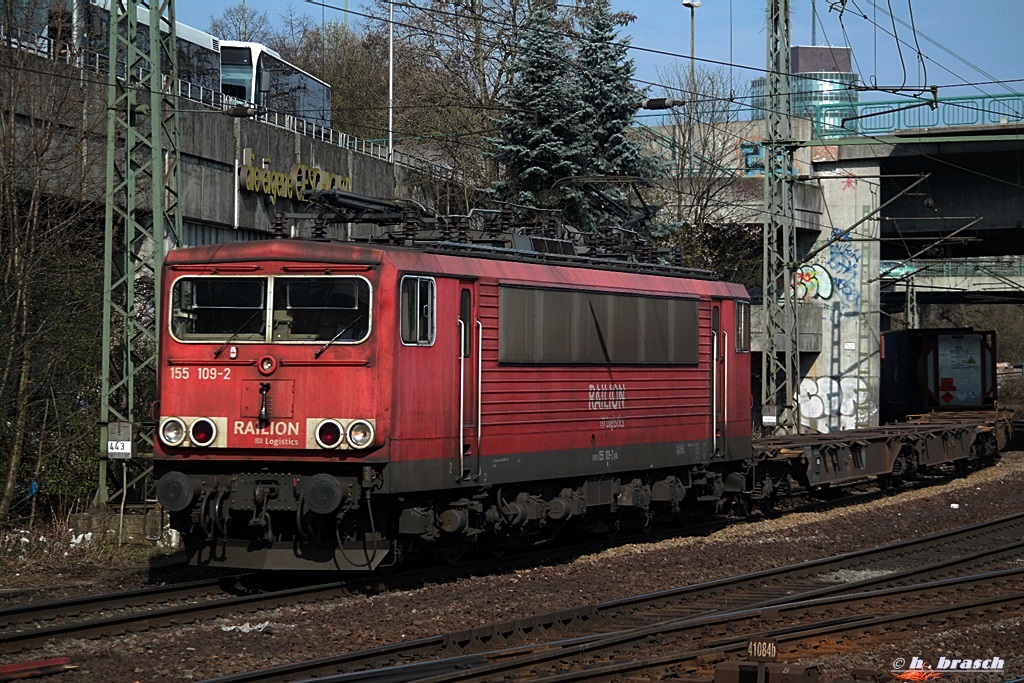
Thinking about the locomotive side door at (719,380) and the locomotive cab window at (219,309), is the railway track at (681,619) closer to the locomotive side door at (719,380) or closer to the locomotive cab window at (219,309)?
the locomotive side door at (719,380)

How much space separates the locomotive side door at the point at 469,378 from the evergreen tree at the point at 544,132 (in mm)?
14939

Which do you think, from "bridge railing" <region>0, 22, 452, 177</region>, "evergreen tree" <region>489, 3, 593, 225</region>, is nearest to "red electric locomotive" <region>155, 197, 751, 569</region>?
"bridge railing" <region>0, 22, 452, 177</region>

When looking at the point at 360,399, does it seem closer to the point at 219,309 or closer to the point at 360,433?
the point at 360,433

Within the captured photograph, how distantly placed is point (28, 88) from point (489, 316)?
26.4 feet

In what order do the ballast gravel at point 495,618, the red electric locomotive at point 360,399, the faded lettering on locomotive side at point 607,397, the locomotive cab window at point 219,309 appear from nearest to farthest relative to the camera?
the ballast gravel at point 495,618
the red electric locomotive at point 360,399
the locomotive cab window at point 219,309
the faded lettering on locomotive side at point 607,397

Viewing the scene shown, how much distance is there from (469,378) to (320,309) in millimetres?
1814

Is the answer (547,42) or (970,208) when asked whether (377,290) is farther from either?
(970,208)

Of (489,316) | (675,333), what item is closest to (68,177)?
(489,316)

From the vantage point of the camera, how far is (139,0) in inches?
640

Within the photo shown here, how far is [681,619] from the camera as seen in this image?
11.6 metres

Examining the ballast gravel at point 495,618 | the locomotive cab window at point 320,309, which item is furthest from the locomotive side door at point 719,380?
the locomotive cab window at point 320,309

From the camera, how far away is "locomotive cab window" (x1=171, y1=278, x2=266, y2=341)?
12.8 meters

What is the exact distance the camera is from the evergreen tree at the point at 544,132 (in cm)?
2850

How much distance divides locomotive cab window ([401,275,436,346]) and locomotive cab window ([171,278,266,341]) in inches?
56.1
